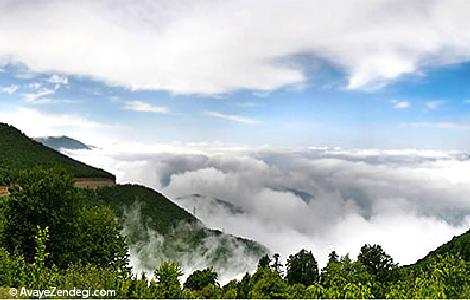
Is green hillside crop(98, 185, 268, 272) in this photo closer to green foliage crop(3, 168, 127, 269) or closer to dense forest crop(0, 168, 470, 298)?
dense forest crop(0, 168, 470, 298)

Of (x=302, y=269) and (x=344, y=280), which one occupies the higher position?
(x=302, y=269)

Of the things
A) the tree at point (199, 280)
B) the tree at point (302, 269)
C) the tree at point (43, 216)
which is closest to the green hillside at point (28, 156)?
the tree at point (199, 280)

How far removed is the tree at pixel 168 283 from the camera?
27.8 metres

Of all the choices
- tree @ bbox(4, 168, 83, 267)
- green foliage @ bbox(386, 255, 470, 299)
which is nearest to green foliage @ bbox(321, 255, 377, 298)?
green foliage @ bbox(386, 255, 470, 299)

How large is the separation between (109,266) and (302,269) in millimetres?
30355

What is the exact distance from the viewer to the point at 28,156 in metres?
81.2

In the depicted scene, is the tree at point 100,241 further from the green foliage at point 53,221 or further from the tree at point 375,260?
the tree at point 375,260

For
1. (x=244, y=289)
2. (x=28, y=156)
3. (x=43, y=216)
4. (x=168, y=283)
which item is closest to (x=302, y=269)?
(x=244, y=289)

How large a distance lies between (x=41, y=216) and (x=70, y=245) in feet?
8.81

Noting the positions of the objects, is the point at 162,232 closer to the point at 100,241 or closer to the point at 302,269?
the point at 302,269

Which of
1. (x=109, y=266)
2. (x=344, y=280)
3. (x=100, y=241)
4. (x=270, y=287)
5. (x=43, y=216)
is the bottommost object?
(x=270, y=287)

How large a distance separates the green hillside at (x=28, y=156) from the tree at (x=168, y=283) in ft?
145

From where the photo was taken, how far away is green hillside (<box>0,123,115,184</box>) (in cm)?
7494

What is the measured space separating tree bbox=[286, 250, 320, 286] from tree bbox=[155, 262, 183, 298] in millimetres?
32956
